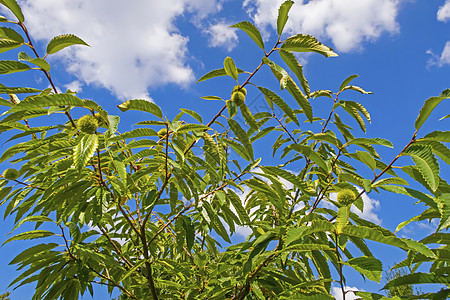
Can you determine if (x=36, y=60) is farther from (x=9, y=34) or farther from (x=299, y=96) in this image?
(x=299, y=96)

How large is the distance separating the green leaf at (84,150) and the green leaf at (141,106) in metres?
0.16

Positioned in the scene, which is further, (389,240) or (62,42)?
(62,42)

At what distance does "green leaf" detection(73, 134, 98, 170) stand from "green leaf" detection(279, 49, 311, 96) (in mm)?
756

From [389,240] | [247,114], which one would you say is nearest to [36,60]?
[247,114]

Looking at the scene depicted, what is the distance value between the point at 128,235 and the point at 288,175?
1404 mm

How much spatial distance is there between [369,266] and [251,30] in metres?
0.91

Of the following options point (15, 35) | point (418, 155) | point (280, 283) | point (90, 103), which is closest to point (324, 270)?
point (280, 283)

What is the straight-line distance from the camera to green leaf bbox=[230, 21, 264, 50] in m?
1.21

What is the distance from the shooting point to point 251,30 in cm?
122

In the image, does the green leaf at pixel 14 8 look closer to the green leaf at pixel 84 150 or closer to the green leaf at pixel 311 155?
the green leaf at pixel 84 150

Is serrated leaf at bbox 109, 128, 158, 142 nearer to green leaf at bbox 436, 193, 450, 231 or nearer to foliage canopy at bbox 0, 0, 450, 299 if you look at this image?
foliage canopy at bbox 0, 0, 450, 299

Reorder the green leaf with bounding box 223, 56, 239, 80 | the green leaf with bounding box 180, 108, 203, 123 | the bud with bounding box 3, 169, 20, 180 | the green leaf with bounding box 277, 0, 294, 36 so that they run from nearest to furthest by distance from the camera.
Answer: the green leaf with bounding box 277, 0, 294, 36
the green leaf with bounding box 223, 56, 239, 80
the green leaf with bounding box 180, 108, 203, 123
the bud with bounding box 3, 169, 20, 180

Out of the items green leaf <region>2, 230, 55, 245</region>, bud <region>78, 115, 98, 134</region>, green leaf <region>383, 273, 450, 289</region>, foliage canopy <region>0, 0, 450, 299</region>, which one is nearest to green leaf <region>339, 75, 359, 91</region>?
foliage canopy <region>0, 0, 450, 299</region>

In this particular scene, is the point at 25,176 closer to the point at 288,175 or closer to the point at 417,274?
the point at 288,175
